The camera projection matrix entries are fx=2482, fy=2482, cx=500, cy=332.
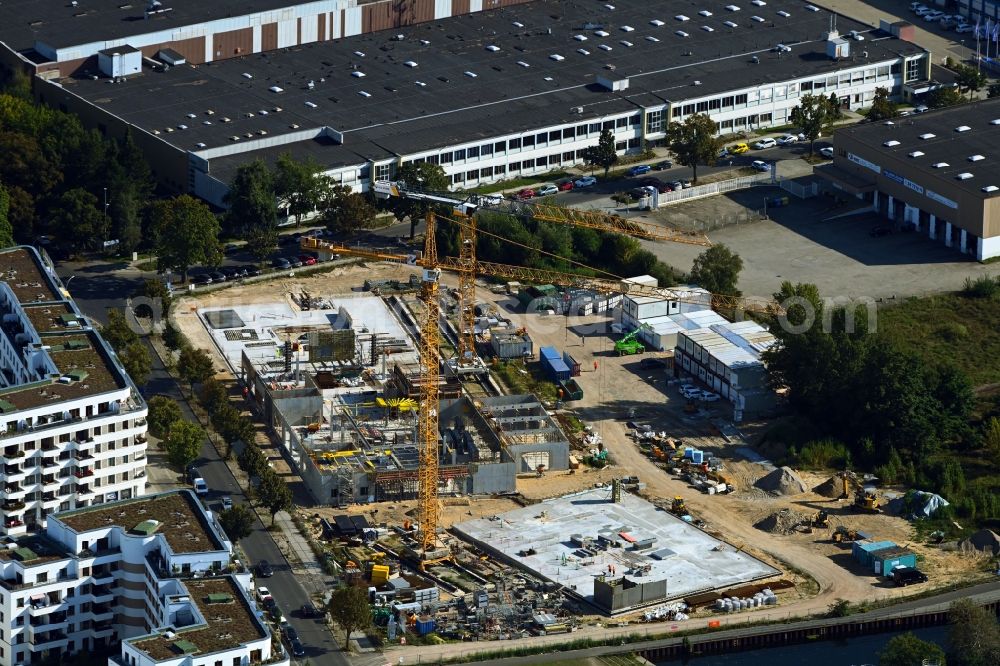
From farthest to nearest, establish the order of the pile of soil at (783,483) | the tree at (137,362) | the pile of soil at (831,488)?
the tree at (137,362) < the pile of soil at (783,483) < the pile of soil at (831,488)

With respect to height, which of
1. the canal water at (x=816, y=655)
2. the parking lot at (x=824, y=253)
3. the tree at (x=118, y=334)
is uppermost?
the tree at (x=118, y=334)

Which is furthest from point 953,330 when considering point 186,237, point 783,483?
point 186,237

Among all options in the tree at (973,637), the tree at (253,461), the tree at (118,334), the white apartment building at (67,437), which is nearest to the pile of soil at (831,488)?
the tree at (973,637)

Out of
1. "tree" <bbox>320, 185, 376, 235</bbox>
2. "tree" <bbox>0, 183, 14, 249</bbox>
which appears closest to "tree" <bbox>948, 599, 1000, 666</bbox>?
"tree" <bbox>320, 185, 376, 235</bbox>

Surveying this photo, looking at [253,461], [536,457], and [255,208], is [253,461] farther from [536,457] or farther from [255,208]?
[255,208]

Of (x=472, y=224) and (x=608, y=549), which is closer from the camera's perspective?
(x=608, y=549)

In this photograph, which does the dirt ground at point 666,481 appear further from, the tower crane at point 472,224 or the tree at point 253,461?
the tower crane at point 472,224
